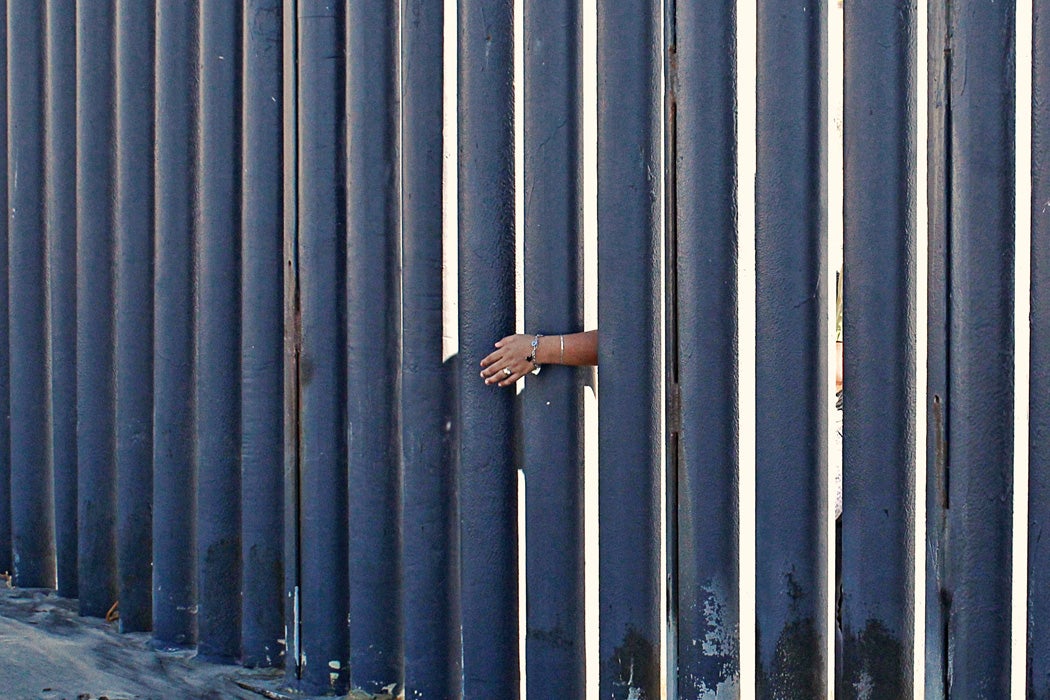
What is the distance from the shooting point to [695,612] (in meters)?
2.87

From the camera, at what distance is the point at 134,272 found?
12.8 feet

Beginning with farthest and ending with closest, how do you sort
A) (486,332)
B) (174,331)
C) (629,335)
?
(174,331) → (486,332) → (629,335)

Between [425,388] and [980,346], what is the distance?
4.81 feet

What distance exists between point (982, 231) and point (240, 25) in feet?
7.83

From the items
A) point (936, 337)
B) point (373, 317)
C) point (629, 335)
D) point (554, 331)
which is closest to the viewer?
→ point (936, 337)

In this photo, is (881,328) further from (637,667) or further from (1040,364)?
(637,667)

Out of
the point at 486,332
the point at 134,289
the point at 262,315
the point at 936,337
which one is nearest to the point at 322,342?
the point at 262,315

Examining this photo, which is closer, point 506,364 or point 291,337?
point 506,364

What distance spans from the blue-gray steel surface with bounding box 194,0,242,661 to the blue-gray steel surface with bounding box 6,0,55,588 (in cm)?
100

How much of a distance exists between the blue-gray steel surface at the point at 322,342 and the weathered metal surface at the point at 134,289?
2.50 feet

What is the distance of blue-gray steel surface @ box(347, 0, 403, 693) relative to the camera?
3.29 meters

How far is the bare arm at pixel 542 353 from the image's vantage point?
2959mm

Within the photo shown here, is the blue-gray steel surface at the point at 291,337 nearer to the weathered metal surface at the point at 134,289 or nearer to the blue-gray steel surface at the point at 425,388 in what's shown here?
the blue-gray steel surface at the point at 425,388

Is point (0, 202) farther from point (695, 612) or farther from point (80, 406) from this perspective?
point (695, 612)
